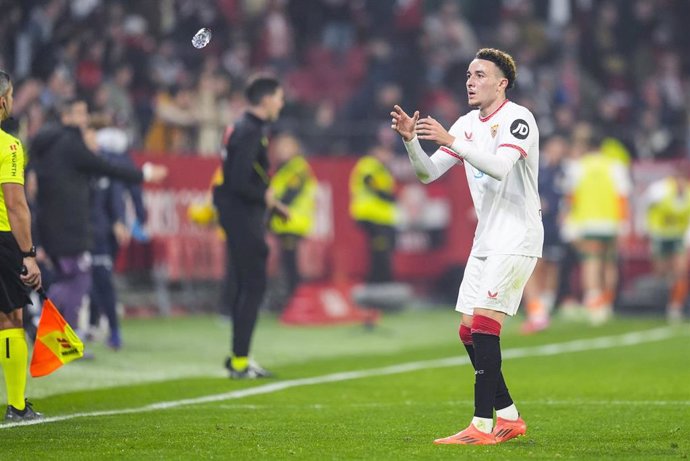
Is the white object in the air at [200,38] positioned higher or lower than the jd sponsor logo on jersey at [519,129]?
higher

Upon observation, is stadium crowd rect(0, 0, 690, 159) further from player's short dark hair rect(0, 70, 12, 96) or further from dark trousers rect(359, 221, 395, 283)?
player's short dark hair rect(0, 70, 12, 96)

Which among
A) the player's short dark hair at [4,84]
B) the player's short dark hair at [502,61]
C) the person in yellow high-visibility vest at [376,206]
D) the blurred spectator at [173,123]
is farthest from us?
the blurred spectator at [173,123]

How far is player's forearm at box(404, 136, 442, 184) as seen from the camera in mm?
8203

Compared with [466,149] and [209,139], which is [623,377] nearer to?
[466,149]

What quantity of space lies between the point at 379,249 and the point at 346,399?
1011cm

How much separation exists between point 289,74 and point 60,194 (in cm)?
1176

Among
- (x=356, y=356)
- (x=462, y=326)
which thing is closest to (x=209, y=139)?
(x=356, y=356)

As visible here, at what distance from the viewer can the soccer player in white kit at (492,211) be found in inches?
317

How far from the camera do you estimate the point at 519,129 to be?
26.6 ft

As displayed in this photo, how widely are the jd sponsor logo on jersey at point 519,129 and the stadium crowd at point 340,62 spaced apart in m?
7.78

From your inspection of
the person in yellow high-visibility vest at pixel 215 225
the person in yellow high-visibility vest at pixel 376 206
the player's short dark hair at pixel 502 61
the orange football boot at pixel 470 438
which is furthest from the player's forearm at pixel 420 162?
the person in yellow high-visibility vest at pixel 376 206

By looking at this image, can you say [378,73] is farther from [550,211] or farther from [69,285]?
[69,285]

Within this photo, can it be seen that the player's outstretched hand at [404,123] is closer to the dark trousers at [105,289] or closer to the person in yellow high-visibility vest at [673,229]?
the dark trousers at [105,289]

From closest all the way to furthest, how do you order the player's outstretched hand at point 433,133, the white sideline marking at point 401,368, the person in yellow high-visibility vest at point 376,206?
the player's outstretched hand at point 433,133 < the white sideline marking at point 401,368 < the person in yellow high-visibility vest at point 376,206
